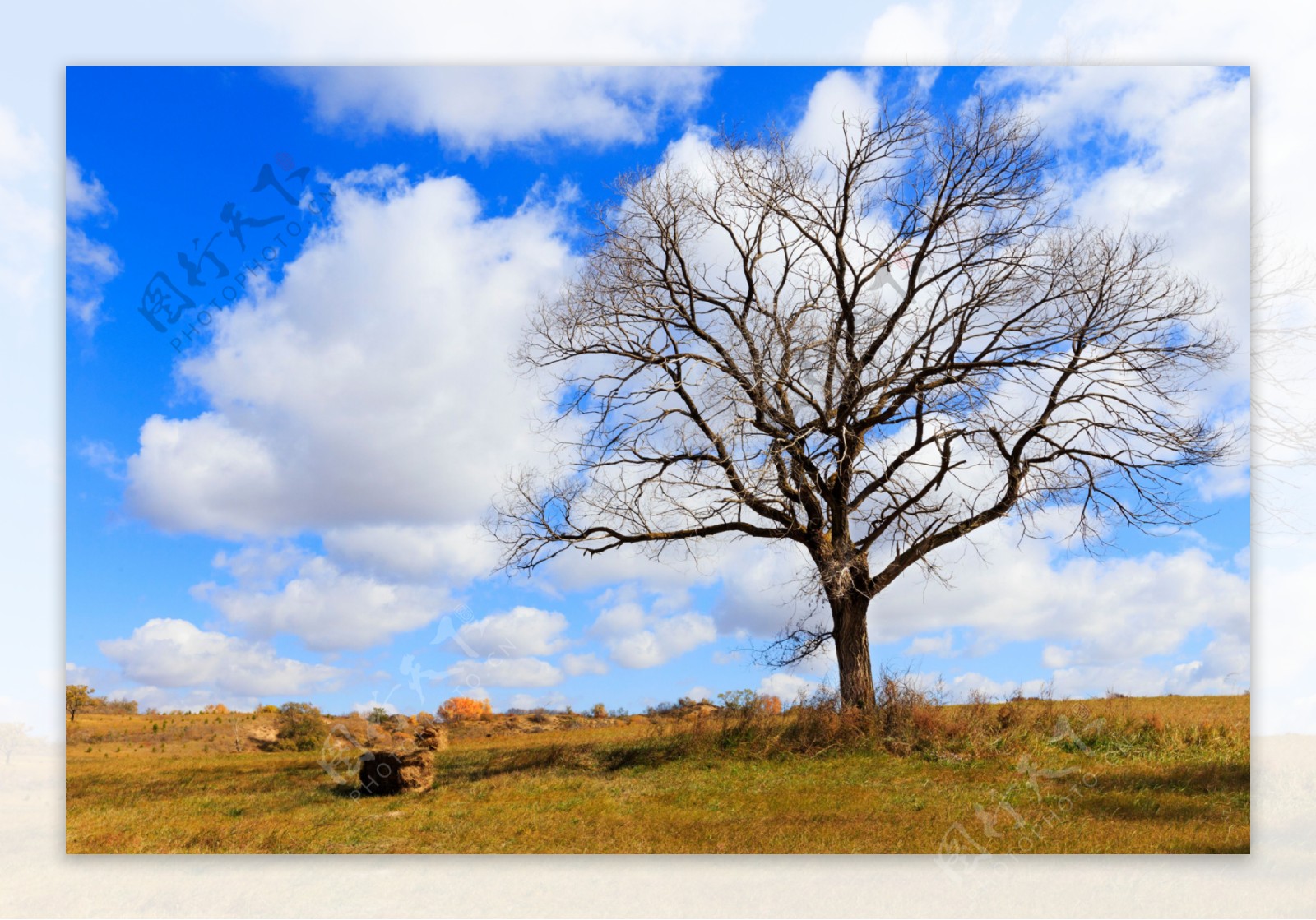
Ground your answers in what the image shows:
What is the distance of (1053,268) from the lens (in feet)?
33.8

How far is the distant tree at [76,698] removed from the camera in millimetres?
8672

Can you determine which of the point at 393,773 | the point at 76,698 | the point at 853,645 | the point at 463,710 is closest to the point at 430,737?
the point at 393,773

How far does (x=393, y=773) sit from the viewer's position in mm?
9445

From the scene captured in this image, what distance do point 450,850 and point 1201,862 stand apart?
7.20 meters

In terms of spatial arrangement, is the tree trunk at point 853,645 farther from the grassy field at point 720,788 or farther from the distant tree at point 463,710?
the distant tree at point 463,710

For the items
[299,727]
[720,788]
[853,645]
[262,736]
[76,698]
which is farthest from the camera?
[853,645]

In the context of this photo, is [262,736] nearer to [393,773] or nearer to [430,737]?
[393,773]

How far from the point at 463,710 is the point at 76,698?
3785 millimetres

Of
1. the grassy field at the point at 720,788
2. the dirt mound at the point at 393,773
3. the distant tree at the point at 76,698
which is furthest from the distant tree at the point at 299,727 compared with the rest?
the distant tree at the point at 76,698

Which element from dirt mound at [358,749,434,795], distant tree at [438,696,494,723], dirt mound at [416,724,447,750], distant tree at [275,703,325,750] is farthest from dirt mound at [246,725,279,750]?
distant tree at [438,696,494,723]

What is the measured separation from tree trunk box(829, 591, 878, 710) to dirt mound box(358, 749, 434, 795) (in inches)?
201

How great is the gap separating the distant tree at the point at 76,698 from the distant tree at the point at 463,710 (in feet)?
11.2

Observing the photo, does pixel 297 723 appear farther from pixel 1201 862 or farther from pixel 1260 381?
pixel 1260 381

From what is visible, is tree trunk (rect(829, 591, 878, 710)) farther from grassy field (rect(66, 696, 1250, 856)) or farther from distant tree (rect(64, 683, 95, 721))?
distant tree (rect(64, 683, 95, 721))
